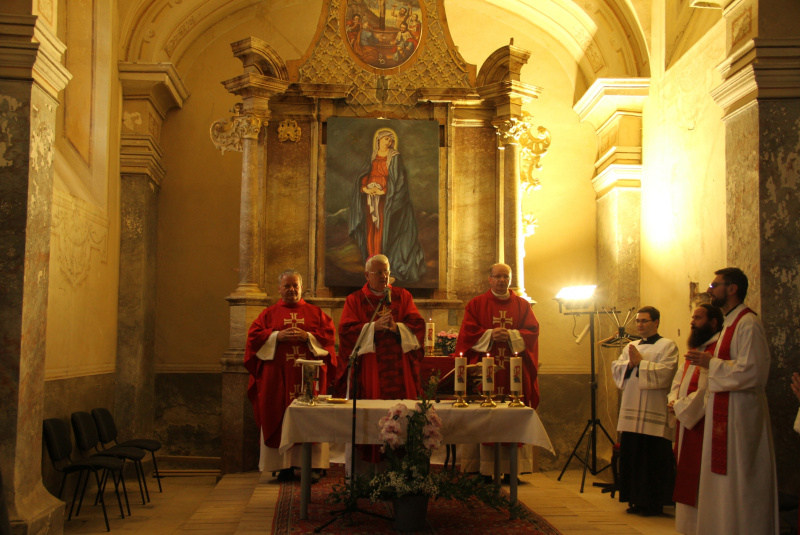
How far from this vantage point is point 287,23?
10.8 metres

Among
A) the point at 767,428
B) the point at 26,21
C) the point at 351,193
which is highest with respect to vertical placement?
the point at 26,21

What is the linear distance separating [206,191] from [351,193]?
7.89 feet

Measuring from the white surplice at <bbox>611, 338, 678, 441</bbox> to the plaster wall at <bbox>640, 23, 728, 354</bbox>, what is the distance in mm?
1348

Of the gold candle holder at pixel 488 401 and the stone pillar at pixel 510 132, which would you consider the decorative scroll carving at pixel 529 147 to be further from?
the gold candle holder at pixel 488 401

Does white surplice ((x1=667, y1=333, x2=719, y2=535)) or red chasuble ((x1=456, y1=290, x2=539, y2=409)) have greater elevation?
red chasuble ((x1=456, y1=290, x2=539, y2=409))

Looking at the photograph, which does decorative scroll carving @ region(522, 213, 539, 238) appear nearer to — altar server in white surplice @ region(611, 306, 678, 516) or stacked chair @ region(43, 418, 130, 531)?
altar server in white surplice @ region(611, 306, 678, 516)

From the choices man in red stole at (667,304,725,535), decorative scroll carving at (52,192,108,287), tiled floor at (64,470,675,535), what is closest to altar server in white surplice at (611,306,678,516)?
tiled floor at (64,470,675,535)

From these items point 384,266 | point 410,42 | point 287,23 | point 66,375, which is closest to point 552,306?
point 410,42

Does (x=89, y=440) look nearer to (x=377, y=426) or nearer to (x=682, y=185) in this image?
(x=377, y=426)

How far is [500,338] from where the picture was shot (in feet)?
23.2

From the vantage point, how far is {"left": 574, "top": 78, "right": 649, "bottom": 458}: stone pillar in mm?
9625

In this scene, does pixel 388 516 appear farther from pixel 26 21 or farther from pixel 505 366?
pixel 26 21

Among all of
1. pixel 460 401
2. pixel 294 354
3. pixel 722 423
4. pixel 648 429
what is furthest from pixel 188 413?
pixel 722 423

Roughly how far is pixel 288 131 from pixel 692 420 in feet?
19.0
